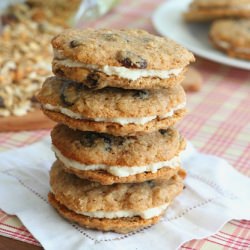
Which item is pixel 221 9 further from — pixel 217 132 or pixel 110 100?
pixel 110 100

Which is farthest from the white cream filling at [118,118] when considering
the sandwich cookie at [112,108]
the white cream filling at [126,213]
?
the white cream filling at [126,213]

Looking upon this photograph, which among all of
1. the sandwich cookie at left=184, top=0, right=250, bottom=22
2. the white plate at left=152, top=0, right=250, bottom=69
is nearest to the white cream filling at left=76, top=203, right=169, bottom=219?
the white plate at left=152, top=0, right=250, bottom=69

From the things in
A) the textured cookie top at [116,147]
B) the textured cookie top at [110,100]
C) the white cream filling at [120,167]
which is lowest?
the white cream filling at [120,167]

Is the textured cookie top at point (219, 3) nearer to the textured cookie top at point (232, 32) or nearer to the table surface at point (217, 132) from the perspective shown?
the textured cookie top at point (232, 32)

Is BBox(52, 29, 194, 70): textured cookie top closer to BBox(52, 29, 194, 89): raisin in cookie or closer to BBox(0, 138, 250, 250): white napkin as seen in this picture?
BBox(52, 29, 194, 89): raisin in cookie

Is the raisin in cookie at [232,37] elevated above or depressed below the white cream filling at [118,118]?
below

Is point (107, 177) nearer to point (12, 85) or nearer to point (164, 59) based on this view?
point (164, 59)
